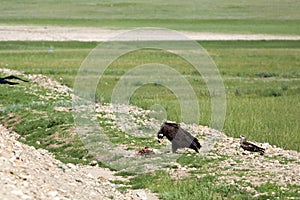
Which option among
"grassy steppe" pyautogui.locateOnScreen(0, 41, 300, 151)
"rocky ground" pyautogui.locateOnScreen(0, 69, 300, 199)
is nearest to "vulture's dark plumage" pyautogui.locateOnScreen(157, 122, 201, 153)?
"rocky ground" pyautogui.locateOnScreen(0, 69, 300, 199)

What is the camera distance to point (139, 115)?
23469 mm

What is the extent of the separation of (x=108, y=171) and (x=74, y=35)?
177 ft

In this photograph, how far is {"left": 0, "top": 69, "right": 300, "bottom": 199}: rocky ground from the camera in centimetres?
1160

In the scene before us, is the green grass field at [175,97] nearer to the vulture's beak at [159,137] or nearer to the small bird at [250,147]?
the vulture's beak at [159,137]

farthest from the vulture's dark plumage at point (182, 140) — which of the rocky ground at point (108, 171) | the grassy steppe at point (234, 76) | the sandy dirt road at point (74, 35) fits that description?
the sandy dirt road at point (74, 35)

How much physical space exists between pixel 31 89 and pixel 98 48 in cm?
2919

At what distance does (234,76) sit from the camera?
41062 mm

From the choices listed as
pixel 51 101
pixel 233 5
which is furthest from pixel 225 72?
pixel 233 5

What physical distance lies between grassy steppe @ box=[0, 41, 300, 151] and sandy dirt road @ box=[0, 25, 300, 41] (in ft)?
14.8

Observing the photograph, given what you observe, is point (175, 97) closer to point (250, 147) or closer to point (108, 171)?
point (250, 147)

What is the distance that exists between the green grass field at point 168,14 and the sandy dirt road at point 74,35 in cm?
484

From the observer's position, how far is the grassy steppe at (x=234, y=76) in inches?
898

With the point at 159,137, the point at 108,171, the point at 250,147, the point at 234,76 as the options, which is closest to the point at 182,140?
the point at 159,137

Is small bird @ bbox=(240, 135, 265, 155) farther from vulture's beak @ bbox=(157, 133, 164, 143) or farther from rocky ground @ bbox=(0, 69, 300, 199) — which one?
vulture's beak @ bbox=(157, 133, 164, 143)
